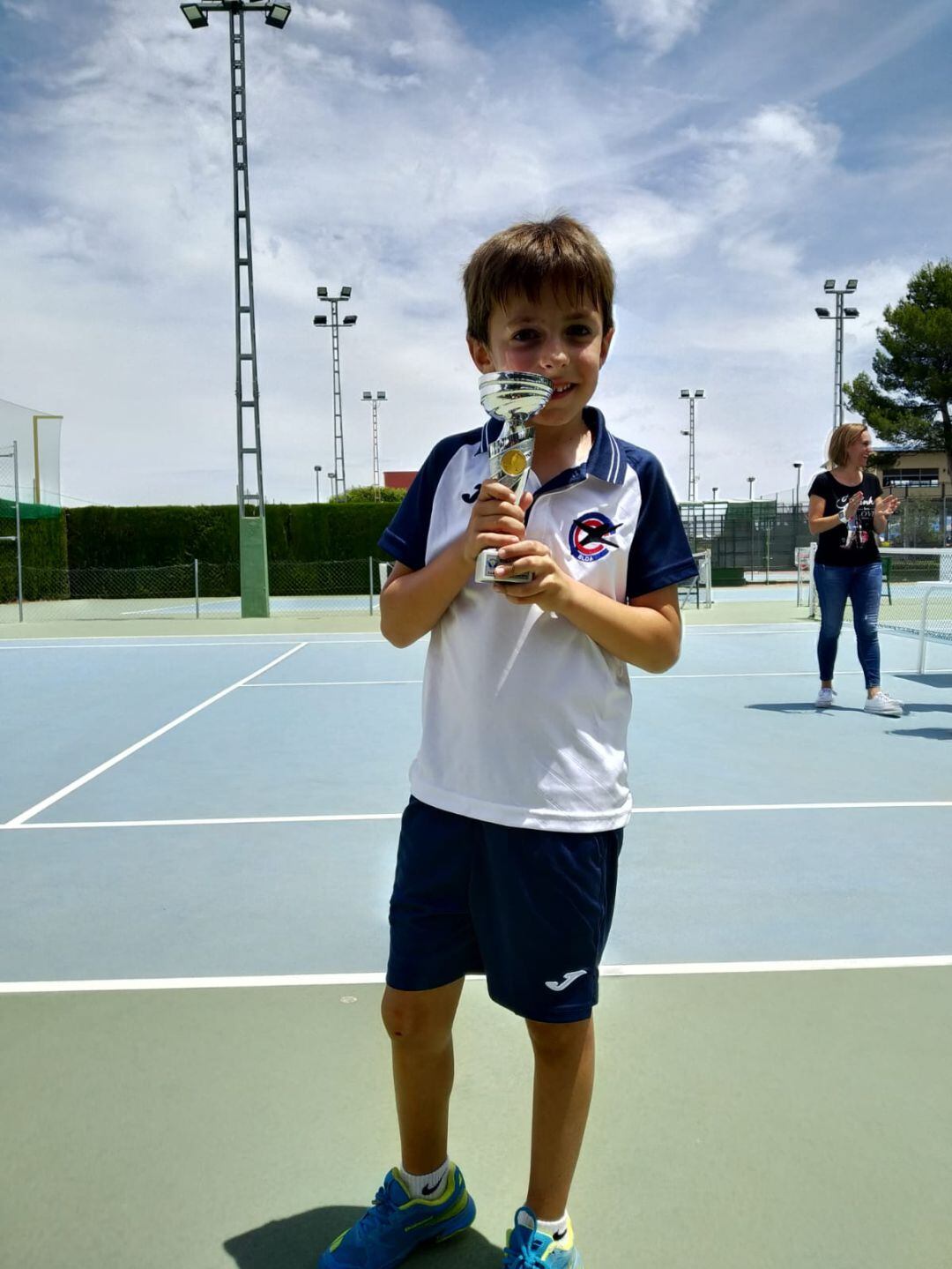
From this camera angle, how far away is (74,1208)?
178 centimetres

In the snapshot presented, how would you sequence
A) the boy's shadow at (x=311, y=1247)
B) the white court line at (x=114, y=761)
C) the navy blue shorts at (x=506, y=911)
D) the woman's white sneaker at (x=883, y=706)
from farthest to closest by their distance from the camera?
the woman's white sneaker at (x=883, y=706)
the white court line at (x=114, y=761)
the boy's shadow at (x=311, y=1247)
the navy blue shorts at (x=506, y=911)

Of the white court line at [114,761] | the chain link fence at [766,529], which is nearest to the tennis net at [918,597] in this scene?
the chain link fence at [766,529]

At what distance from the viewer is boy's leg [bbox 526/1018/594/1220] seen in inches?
63.1

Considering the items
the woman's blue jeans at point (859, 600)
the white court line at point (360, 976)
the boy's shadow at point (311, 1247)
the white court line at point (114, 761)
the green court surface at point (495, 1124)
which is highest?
the woman's blue jeans at point (859, 600)

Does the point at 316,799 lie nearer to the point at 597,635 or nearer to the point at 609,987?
the point at 609,987

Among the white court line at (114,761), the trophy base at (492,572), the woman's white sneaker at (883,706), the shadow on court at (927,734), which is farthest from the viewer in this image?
the woman's white sneaker at (883,706)

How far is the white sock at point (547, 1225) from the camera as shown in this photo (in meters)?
1.59

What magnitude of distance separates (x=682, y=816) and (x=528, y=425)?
9.67 feet

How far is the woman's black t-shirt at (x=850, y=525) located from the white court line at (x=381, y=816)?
2.43m

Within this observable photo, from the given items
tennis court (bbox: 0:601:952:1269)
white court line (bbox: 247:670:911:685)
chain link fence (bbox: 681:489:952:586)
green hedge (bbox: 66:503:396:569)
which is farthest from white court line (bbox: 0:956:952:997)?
chain link fence (bbox: 681:489:952:586)

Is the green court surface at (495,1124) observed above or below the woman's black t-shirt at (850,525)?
below

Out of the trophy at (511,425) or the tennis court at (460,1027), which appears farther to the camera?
the tennis court at (460,1027)

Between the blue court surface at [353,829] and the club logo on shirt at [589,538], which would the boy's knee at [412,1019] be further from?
the blue court surface at [353,829]

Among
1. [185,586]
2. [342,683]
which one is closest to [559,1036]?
[342,683]
